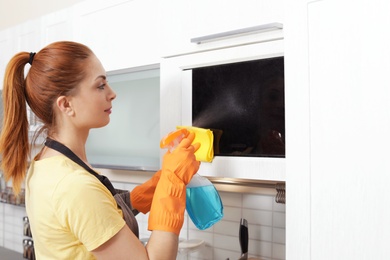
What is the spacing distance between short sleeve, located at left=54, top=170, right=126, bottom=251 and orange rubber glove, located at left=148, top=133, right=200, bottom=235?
0.41 ft

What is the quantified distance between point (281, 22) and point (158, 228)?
609mm

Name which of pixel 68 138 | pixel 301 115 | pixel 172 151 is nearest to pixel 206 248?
pixel 172 151

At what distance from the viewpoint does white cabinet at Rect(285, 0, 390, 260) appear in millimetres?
975

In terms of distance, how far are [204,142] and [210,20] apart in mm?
357

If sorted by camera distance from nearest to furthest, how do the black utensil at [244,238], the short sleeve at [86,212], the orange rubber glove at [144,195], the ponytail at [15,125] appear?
the short sleeve at [86,212] < the ponytail at [15,125] < the orange rubber glove at [144,195] < the black utensil at [244,238]

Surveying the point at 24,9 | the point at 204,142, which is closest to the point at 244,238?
the point at 204,142

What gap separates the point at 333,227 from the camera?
1043 mm

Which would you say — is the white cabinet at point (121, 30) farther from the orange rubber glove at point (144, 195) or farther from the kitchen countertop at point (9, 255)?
the kitchen countertop at point (9, 255)

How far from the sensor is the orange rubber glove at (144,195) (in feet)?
5.06

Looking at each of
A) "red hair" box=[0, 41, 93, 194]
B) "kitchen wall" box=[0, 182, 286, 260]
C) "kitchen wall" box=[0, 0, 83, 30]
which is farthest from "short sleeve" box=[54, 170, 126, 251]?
"kitchen wall" box=[0, 0, 83, 30]

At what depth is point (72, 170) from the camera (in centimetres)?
116

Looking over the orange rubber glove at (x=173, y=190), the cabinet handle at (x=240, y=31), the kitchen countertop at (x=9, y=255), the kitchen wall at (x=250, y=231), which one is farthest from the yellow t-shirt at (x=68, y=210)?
the kitchen countertop at (x=9, y=255)

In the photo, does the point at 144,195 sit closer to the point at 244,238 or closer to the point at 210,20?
the point at 244,238

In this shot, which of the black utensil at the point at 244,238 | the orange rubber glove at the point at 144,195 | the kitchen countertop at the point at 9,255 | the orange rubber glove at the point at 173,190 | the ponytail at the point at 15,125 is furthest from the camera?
the kitchen countertop at the point at 9,255
